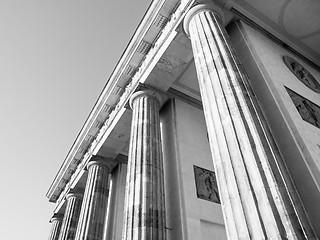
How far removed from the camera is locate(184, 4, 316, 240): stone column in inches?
125

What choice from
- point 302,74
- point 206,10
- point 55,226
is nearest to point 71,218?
point 55,226

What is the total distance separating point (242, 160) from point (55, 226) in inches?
612

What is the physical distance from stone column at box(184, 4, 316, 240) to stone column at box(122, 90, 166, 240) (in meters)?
3.10

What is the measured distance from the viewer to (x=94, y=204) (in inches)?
433

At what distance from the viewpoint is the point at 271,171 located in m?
3.60

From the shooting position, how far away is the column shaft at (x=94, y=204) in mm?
10258

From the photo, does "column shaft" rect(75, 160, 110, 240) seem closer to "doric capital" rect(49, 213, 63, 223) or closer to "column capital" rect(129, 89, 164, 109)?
"column capital" rect(129, 89, 164, 109)

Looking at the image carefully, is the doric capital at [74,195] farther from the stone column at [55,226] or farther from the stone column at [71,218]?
the stone column at [55,226]

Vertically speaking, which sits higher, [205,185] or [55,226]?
[55,226]

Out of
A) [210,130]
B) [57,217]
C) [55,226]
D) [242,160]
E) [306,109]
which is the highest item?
[57,217]

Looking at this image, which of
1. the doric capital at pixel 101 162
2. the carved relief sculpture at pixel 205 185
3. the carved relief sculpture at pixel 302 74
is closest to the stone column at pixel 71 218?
the doric capital at pixel 101 162

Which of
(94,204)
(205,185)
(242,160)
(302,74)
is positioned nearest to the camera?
(242,160)

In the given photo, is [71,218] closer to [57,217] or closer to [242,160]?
[57,217]

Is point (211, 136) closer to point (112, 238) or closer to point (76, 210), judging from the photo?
point (112, 238)
